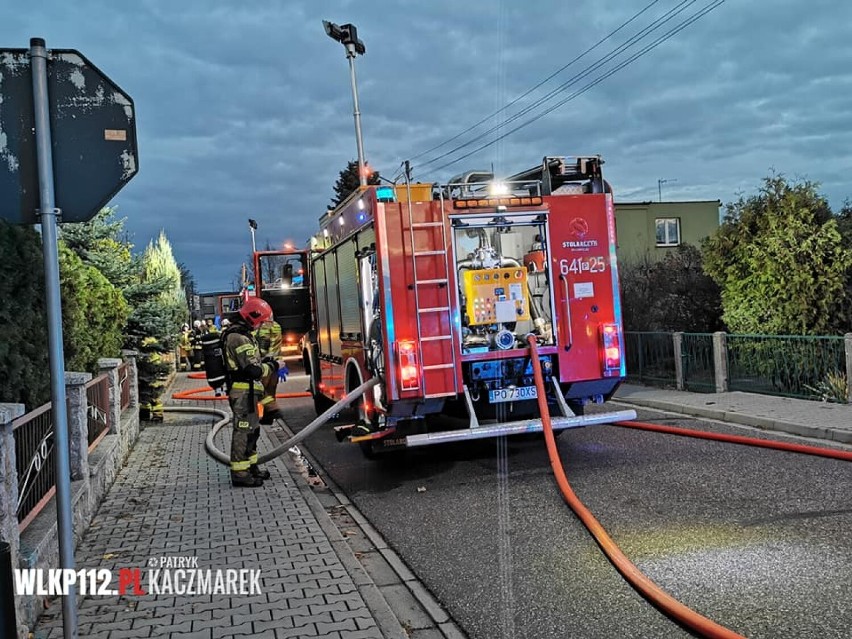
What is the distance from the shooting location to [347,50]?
1512 cm

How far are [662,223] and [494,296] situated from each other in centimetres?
2521

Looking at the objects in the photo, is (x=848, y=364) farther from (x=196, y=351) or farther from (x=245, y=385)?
(x=196, y=351)

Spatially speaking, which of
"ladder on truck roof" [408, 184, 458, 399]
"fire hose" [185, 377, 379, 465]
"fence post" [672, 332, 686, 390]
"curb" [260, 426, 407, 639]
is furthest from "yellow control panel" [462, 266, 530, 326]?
"fence post" [672, 332, 686, 390]

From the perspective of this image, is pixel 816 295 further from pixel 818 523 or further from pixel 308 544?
pixel 308 544

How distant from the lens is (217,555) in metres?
5.27

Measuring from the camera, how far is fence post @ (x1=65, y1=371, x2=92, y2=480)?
6.22 metres

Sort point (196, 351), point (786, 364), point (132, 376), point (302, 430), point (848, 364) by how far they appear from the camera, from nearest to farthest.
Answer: point (302, 430) → point (848, 364) → point (132, 376) → point (786, 364) → point (196, 351)

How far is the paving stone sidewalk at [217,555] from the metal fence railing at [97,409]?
58 centimetres

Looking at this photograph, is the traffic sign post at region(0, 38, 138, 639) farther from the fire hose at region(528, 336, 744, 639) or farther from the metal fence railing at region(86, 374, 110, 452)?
the metal fence railing at region(86, 374, 110, 452)

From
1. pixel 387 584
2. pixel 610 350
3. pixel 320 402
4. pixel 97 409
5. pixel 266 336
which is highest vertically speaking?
pixel 266 336

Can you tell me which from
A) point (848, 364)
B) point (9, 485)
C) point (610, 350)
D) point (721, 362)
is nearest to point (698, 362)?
point (721, 362)

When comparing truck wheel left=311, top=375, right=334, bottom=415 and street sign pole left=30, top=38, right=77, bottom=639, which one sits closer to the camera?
street sign pole left=30, top=38, right=77, bottom=639

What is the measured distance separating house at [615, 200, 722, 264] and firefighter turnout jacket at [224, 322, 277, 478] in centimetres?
2377

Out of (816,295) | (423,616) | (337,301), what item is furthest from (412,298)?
(816,295)
